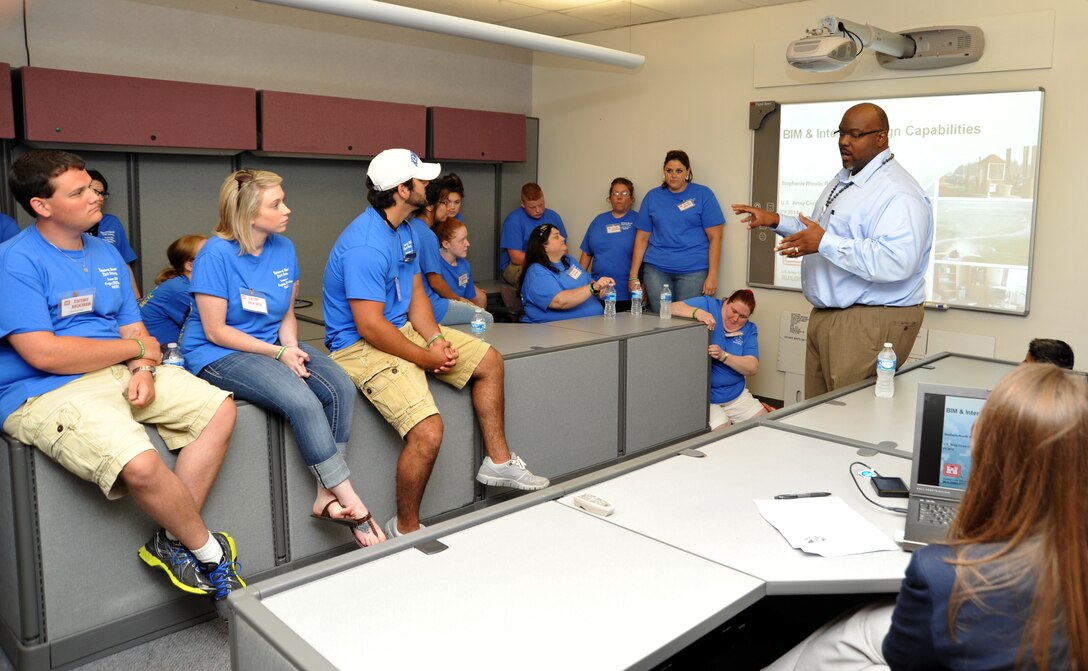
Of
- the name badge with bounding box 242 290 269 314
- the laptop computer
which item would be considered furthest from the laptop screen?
the name badge with bounding box 242 290 269 314

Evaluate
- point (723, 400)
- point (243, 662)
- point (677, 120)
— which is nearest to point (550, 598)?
point (243, 662)

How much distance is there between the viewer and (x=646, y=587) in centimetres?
151

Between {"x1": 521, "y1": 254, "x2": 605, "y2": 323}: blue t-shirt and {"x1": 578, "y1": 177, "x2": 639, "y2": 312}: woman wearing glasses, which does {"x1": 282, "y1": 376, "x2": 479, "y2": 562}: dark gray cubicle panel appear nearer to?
{"x1": 521, "y1": 254, "x2": 605, "y2": 323}: blue t-shirt

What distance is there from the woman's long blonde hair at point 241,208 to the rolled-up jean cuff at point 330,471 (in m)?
0.72

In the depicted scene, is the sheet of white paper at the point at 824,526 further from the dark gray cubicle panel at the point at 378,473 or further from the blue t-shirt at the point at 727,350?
the blue t-shirt at the point at 727,350

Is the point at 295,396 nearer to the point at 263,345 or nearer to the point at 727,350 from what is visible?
the point at 263,345

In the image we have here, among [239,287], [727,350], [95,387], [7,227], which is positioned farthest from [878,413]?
[7,227]

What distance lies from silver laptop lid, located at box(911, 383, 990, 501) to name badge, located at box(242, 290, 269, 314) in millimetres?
1977

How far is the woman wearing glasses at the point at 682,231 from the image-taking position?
223 inches

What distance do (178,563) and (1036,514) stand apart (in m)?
2.17

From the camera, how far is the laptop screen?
1.71 metres

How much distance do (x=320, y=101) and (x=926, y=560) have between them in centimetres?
471

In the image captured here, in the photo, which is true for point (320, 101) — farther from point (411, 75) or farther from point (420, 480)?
point (420, 480)

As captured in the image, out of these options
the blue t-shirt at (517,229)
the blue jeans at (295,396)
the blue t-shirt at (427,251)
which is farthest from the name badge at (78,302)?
the blue t-shirt at (517,229)
